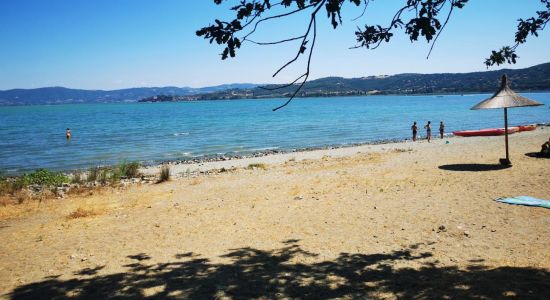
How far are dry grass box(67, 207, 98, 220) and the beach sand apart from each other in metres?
0.08

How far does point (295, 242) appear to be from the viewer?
23.7ft

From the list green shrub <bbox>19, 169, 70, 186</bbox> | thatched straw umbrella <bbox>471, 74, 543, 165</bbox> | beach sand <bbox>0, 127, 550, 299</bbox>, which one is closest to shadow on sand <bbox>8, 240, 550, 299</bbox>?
beach sand <bbox>0, 127, 550, 299</bbox>

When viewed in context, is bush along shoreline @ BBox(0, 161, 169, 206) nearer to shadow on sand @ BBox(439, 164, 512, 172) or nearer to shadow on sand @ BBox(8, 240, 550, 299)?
shadow on sand @ BBox(8, 240, 550, 299)

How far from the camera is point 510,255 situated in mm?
6109

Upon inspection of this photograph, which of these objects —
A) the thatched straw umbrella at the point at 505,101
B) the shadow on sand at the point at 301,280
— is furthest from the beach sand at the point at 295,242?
the thatched straw umbrella at the point at 505,101

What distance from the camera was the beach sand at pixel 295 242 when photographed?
5.31 meters

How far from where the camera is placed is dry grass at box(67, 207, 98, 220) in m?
9.67

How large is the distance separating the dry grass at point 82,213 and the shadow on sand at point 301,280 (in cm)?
407

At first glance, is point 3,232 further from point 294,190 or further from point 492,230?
point 492,230

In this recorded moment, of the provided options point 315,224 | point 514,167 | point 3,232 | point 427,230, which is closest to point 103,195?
point 3,232

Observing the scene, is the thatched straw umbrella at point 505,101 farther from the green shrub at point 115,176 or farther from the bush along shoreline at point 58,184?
the green shrub at point 115,176

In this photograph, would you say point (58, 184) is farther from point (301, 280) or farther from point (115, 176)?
point (301, 280)

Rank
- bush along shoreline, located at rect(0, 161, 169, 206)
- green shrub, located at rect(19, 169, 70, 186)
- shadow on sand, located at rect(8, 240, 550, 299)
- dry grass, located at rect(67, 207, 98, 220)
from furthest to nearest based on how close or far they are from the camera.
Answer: green shrub, located at rect(19, 169, 70, 186), bush along shoreline, located at rect(0, 161, 169, 206), dry grass, located at rect(67, 207, 98, 220), shadow on sand, located at rect(8, 240, 550, 299)

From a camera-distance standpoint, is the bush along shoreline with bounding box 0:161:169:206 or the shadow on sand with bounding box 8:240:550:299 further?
the bush along shoreline with bounding box 0:161:169:206
